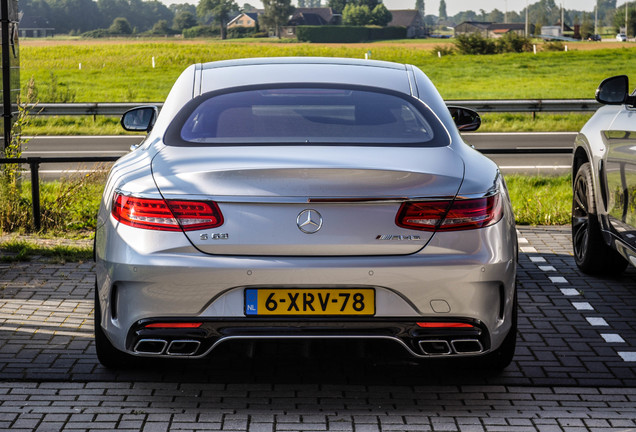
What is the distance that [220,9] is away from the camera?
373 feet

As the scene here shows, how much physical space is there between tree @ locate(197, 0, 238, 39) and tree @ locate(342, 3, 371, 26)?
56.6 feet

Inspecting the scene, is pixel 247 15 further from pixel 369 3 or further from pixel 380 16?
pixel 380 16

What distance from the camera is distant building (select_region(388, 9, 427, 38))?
445 ft

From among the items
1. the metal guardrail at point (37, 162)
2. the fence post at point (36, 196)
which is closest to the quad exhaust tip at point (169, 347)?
the metal guardrail at point (37, 162)

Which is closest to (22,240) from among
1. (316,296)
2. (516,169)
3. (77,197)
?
(77,197)

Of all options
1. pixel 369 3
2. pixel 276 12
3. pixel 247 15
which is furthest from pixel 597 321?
pixel 369 3

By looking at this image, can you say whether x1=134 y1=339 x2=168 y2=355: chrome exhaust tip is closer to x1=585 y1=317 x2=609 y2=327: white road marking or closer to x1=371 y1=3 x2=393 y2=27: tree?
x1=585 y1=317 x2=609 y2=327: white road marking

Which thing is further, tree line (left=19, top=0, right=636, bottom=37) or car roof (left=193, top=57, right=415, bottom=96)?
tree line (left=19, top=0, right=636, bottom=37)

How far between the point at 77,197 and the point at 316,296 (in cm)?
600

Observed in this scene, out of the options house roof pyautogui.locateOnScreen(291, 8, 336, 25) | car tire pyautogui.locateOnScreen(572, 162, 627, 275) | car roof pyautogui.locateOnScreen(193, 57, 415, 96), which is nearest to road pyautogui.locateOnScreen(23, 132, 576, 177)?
car tire pyautogui.locateOnScreen(572, 162, 627, 275)

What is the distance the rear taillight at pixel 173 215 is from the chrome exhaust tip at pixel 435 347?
1008 mm

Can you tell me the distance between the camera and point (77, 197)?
9.28 metres

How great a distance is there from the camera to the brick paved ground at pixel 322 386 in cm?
386

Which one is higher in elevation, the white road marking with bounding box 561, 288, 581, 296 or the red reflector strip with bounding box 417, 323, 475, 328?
the red reflector strip with bounding box 417, 323, 475, 328
